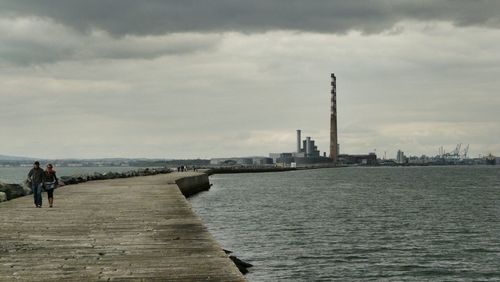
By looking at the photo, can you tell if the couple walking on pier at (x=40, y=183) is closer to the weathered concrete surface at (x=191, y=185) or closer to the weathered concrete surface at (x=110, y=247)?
the weathered concrete surface at (x=110, y=247)

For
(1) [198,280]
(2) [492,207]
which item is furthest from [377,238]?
(2) [492,207]

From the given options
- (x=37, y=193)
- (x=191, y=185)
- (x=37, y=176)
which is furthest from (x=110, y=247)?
(x=191, y=185)

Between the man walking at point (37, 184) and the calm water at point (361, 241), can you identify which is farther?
the man walking at point (37, 184)

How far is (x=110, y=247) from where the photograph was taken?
13.0m

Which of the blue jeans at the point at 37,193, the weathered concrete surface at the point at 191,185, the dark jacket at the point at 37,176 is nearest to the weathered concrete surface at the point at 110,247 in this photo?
the blue jeans at the point at 37,193

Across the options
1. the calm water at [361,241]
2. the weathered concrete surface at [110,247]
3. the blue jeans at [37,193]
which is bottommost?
the calm water at [361,241]

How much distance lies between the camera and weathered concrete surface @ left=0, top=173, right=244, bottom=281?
9.98 metres

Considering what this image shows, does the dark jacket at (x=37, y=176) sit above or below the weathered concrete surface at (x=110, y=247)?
above

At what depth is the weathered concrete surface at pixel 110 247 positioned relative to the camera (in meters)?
9.98

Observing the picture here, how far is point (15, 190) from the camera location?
31.8 meters

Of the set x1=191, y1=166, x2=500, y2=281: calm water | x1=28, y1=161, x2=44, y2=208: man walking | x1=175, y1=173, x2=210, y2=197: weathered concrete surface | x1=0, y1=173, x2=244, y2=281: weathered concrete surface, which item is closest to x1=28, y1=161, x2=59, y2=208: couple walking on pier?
x1=28, y1=161, x2=44, y2=208: man walking

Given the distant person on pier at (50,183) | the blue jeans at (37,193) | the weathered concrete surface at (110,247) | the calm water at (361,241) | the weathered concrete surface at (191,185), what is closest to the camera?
the weathered concrete surface at (110,247)

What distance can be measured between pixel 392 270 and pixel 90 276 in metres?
13.1

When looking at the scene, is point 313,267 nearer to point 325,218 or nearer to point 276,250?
point 276,250
